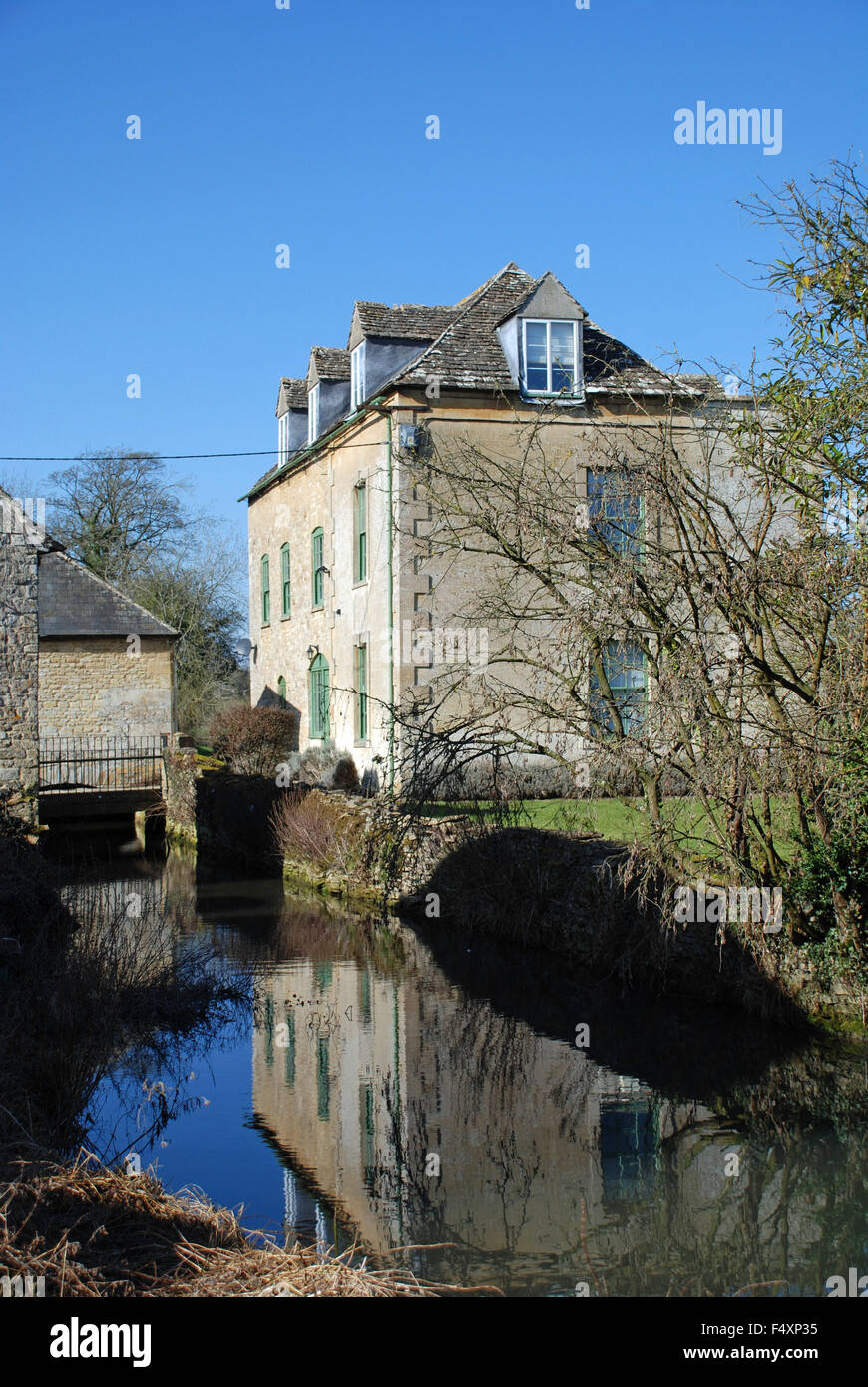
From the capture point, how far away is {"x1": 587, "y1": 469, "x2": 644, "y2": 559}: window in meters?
11.0

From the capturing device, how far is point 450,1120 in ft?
29.7

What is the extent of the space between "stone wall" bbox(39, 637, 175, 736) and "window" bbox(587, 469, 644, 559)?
840 inches

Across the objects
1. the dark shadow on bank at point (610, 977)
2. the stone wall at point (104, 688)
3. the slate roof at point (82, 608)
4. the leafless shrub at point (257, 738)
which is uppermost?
the slate roof at point (82, 608)

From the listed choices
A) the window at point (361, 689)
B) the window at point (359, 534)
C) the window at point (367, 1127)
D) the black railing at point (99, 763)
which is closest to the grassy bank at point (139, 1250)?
the window at point (367, 1127)

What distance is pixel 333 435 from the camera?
25656mm

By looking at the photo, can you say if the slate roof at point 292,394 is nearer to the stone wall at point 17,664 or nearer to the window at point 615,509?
the stone wall at point 17,664

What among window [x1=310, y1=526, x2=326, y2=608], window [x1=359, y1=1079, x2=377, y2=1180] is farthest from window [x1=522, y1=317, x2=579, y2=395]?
window [x1=359, y1=1079, x2=377, y2=1180]

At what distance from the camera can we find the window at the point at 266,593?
1282 inches

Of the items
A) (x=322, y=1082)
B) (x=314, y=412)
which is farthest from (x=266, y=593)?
(x=322, y=1082)

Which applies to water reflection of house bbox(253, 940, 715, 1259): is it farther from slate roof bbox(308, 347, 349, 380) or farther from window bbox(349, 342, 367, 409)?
slate roof bbox(308, 347, 349, 380)

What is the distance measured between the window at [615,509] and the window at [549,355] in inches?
430
